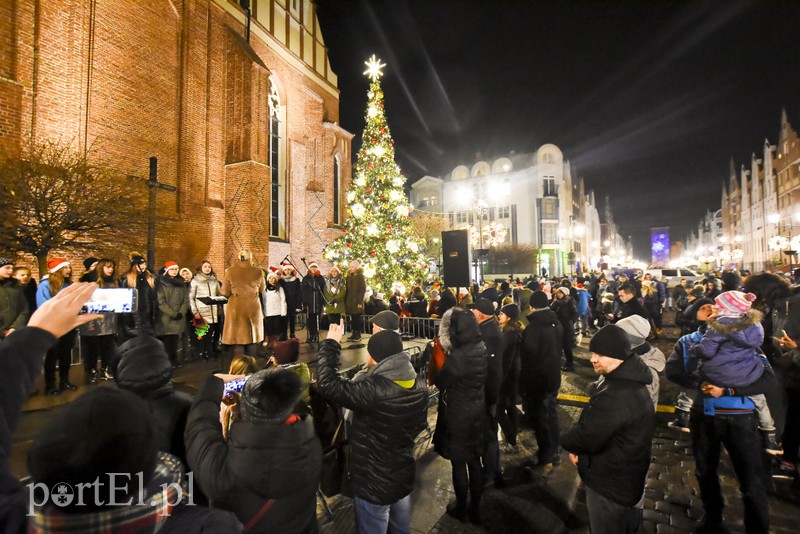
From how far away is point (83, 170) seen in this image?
7691 mm

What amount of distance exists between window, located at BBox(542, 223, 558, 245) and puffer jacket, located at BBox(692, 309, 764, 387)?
157 feet

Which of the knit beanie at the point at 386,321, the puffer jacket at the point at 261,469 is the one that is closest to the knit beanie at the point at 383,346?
the knit beanie at the point at 386,321

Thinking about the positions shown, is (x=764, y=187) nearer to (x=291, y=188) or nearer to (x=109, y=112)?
(x=291, y=188)

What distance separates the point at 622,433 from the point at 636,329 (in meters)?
1.02

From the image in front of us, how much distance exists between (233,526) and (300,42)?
75.1 feet

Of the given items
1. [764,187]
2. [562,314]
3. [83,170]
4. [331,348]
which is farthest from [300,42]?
[764,187]

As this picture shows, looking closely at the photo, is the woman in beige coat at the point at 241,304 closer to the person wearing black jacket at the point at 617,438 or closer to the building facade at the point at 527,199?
the person wearing black jacket at the point at 617,438

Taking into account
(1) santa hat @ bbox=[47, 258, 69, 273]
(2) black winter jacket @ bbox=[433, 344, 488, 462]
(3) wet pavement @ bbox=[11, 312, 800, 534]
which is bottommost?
(3) wet pavement @ bbox=[11, 312, 800, 534]

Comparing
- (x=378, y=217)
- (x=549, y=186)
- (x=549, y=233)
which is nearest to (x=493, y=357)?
(x=378, y=217)

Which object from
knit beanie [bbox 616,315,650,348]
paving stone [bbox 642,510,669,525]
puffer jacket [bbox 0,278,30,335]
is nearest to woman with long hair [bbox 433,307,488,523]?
knit beanie [bbox 616,315,650,348]

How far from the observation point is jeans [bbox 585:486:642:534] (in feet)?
7.97

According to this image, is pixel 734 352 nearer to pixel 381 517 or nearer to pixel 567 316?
pixel 381 517

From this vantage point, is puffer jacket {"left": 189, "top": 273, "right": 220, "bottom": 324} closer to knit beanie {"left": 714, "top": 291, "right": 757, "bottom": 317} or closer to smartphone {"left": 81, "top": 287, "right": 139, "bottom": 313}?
smartphone {"left": 81, "top": 287, "right": 139, "bottom": 313}

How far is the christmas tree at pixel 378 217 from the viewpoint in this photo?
15.0 meters
